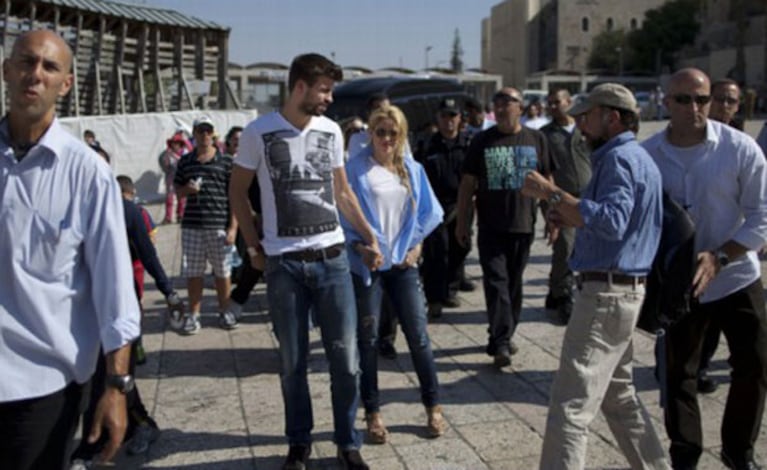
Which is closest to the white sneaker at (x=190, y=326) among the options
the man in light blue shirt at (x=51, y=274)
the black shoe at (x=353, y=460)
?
the black shoe at (x=353, y=460)

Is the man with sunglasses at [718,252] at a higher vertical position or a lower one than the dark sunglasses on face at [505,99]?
lower

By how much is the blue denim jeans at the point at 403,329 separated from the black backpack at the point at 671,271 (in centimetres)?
134

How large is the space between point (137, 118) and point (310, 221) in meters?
13.9

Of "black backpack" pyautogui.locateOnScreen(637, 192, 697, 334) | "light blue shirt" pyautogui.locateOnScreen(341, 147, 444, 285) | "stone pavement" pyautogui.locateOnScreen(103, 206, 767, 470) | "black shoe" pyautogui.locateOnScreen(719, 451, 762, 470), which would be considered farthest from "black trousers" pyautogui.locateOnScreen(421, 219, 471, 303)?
"black backpack" pyautogui.locateOnScreen(637, 192, 697, 334)

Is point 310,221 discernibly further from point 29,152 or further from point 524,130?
point 524,130

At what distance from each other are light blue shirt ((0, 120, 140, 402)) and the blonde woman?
199 cm

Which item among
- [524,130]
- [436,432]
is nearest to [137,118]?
[524,130]

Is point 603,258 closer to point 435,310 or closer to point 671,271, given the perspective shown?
point 671,271

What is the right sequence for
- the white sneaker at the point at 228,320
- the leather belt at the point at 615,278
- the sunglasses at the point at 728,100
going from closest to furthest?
the leather belt at the point at 615,278 < the sunglasses at the point at 728,100 < the white sneaker at the point at 228,320

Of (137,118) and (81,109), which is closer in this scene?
(137,118)

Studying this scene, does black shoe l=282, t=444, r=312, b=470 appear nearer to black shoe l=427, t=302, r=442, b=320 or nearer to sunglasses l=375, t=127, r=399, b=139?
sunglasses l=375, t=127, r=399, b=139

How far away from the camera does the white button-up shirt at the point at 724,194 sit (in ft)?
12.1

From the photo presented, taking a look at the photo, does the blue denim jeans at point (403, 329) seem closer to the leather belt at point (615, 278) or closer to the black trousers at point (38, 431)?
the leather belt at point (615, 278)

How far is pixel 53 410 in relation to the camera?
2.32 meters
